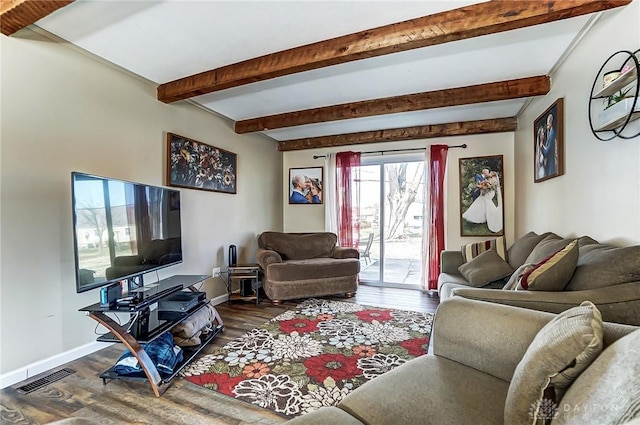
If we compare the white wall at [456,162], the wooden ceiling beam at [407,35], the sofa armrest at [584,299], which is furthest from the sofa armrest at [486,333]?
the white wall at [456,162]

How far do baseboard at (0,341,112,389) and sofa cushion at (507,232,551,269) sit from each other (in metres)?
3.70

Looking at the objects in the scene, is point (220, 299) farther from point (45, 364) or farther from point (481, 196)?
point (481, 196)

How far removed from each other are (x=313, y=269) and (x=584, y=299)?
2821 mm

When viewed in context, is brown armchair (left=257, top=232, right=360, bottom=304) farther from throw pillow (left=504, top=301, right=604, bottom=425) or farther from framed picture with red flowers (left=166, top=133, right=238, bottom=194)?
throw pillow (left=504, top=301, right=604, bottom=425)

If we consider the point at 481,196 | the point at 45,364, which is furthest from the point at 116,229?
the point at 481,196

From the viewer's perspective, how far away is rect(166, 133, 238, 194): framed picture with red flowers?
3178 millimetres

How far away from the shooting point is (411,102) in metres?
3.28

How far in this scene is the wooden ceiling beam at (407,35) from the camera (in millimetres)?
1705

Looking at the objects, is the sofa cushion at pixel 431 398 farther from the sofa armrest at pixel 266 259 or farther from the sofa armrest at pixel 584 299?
the sofa armrest at pixel 266 259

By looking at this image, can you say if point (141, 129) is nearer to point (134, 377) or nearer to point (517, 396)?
point (134, 377)

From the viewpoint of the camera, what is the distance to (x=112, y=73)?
2.60 metres

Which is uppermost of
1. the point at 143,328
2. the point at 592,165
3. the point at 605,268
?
the point at 592,165

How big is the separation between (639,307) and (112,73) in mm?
3863

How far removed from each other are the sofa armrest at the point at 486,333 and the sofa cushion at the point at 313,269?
2486 millimetres
